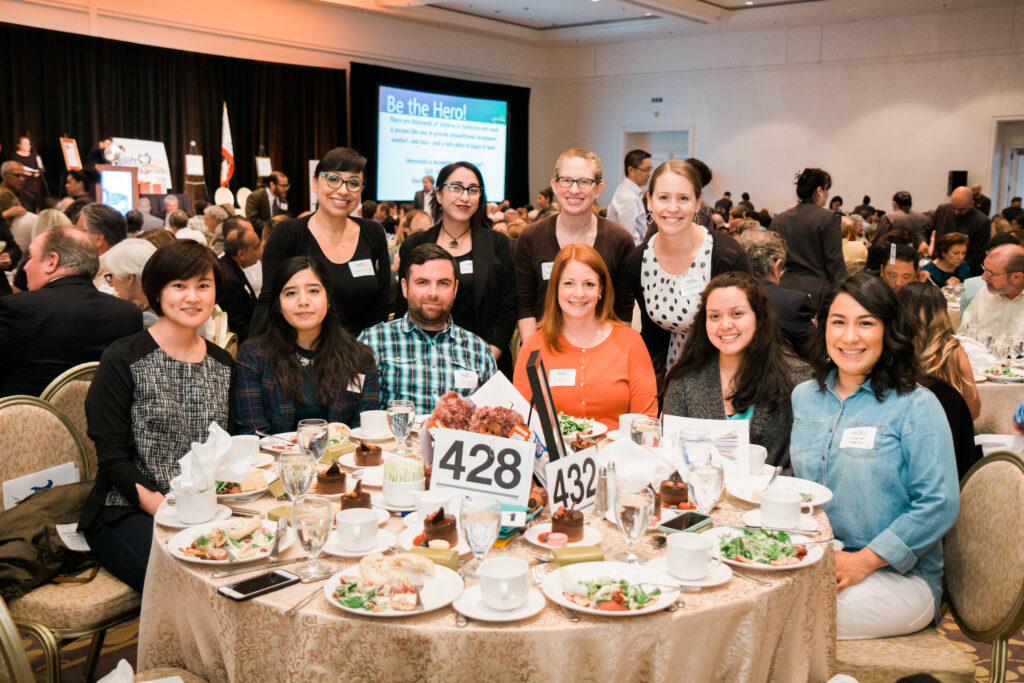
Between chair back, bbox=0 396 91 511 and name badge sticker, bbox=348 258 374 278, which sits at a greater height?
name badge sticker, bbox=348 258 374 278

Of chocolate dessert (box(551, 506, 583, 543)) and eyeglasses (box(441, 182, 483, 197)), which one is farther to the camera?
eyeglasses (box(441, 182, 483, 197))

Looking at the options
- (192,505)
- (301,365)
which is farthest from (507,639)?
(301,365)

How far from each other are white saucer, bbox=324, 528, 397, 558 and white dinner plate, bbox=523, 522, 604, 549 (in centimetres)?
30

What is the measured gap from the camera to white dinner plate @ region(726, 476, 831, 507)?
85.4 inches

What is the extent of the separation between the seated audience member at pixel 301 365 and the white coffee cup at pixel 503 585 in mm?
1446

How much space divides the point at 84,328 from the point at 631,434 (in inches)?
79.7

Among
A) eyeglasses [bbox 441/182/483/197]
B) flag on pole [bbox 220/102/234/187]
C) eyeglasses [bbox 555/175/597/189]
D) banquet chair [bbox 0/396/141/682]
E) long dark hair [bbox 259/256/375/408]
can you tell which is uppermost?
flag on pole [bbox 220/102/234/187]

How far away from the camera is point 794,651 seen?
1.77 meters

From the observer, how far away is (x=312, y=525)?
5.45 ft

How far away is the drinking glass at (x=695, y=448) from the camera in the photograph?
2098mm

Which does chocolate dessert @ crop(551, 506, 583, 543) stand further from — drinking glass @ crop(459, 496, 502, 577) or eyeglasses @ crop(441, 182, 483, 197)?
eyeglasses @ crop(441, 182, 483, 197)

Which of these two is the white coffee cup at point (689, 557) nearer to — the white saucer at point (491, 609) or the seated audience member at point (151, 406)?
the white saucer at point (491, 609)

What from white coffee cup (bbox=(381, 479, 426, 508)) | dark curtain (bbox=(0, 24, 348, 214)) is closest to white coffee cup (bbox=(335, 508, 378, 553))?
white coffee cup (bbox=(381, 479, 426, 508))

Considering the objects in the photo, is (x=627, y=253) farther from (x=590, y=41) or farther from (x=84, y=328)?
(x=590, y=41)
